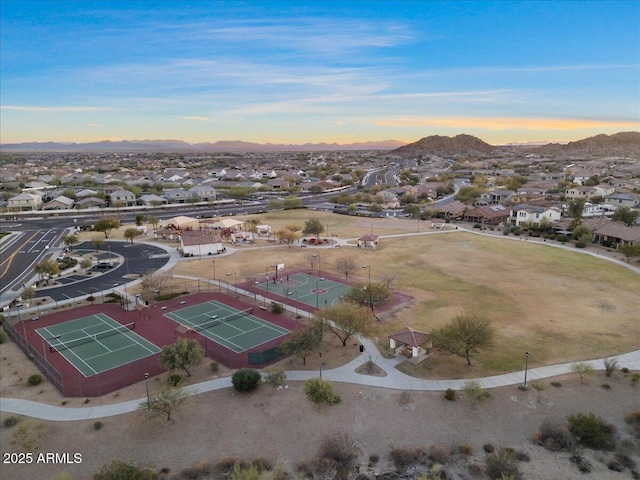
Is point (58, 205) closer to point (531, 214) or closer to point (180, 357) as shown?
point (180, 357)

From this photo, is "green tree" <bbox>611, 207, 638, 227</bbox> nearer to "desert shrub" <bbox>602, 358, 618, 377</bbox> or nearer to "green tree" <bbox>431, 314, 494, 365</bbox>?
"desert shrub" <bbox>602, 358, 618, 377</bbox>

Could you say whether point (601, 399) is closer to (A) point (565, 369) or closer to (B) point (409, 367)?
(A) point (565, 369)

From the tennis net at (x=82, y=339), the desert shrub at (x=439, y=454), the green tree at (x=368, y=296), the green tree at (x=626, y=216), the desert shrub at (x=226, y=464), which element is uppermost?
the green tree at (x=626, y=216)

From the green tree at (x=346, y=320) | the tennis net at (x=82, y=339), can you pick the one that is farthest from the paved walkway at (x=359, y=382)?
the tennis net at (x=82, y=339)

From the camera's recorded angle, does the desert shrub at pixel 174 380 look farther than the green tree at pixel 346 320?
No

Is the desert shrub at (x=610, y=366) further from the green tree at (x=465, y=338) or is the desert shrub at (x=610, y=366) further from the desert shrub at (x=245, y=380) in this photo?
the desert shrub at (x=245, y=380)

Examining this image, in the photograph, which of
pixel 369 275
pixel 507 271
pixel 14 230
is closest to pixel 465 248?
pixel 507 271
